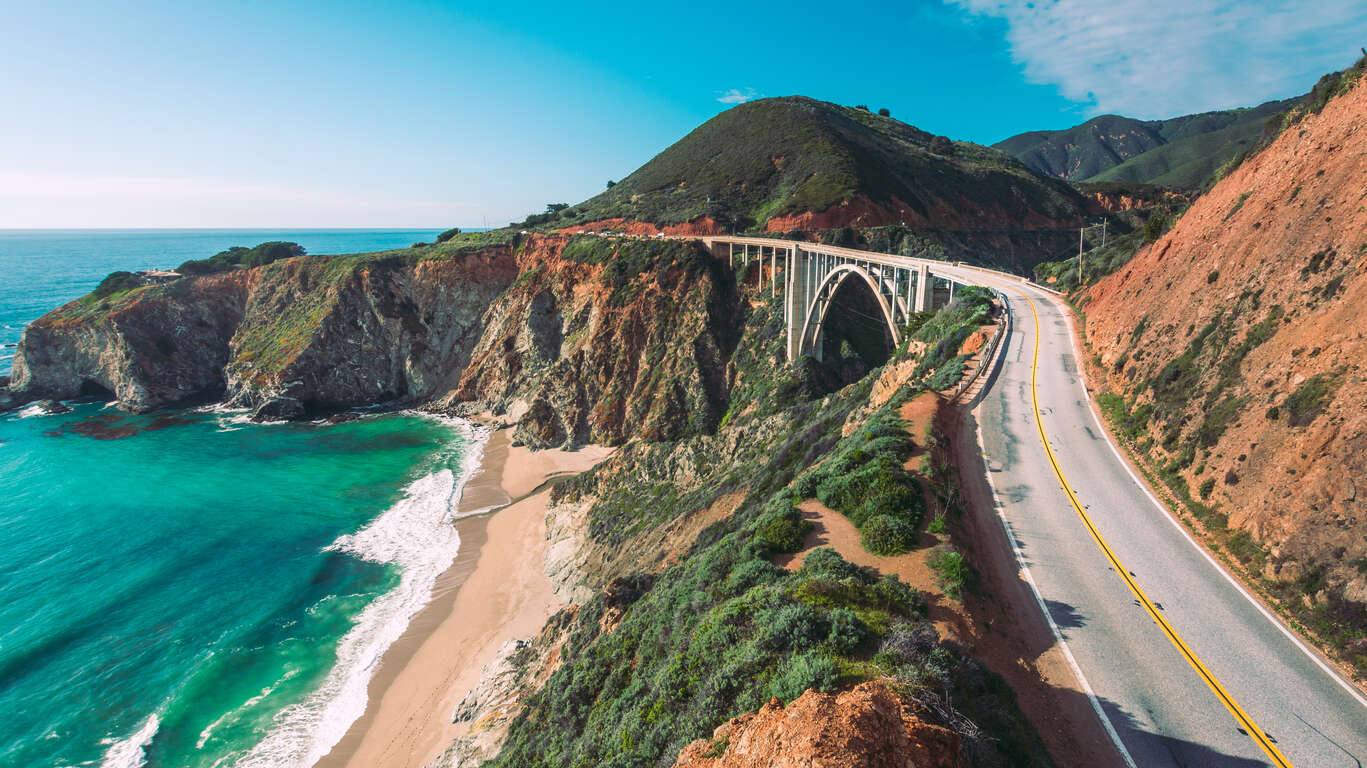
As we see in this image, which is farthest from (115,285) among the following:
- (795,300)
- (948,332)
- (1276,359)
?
(1276,359)

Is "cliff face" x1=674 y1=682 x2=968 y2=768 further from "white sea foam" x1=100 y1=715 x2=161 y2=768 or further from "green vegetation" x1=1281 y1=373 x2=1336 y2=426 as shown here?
"white sea foam" x1=100 y1=715 x2=161 y2=768

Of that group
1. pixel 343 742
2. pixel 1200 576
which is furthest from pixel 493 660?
pixel 1200 576

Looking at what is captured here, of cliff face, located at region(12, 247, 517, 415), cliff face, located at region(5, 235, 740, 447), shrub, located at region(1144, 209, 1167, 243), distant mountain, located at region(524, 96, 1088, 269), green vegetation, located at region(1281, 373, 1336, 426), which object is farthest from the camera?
distant mountain, located at region(524, 96, 1088, 269)

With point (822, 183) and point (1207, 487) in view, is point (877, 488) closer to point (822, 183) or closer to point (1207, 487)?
point (1207, 487)

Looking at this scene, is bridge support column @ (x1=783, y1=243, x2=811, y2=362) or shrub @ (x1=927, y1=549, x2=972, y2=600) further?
bridge support column @ (x1=783, y1=243, x2=811, y2=362)

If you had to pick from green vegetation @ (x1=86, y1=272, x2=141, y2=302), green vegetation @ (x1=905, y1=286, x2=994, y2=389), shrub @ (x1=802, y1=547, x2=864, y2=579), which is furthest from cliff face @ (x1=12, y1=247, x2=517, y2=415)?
shrub @ (x1=802, y1=547, x2=864, y2=579)

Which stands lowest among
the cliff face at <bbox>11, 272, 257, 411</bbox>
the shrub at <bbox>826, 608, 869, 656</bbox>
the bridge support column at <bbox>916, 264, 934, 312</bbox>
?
the cliff face at <bbox>11, 272, 257, 411</bbox>
